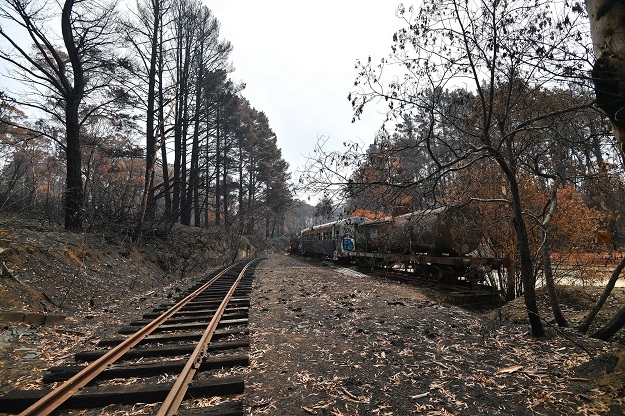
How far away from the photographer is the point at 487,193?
35.3ft

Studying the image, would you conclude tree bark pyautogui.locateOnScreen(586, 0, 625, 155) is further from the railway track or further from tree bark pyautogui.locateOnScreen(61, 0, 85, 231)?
tree bark pyautogui.locateOnScreen(61, 0, 85, 231)

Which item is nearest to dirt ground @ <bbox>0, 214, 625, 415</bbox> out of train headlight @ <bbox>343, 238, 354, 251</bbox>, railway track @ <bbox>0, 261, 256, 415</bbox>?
railway track @ <bbox>0, 261, 256, 415</bbox>

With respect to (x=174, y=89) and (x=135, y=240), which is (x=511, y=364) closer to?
(x=135, y=240)

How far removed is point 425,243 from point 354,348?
32.1ft

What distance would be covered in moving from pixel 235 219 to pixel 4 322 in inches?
1020

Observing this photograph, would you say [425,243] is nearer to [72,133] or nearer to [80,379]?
[80,379]

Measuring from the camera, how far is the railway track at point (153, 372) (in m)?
3.25

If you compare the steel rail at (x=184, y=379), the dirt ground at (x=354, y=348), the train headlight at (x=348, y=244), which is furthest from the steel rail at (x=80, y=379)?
the train headlight at (x=348, y=244)

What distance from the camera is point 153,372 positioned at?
160 inches

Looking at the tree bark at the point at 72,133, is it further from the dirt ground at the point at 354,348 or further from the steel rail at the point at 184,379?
the steel rail at the point at 184,379

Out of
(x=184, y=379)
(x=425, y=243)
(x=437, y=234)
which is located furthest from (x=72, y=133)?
(x=425, y=243)

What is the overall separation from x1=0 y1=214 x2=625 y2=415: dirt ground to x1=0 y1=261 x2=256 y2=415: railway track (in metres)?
0.31

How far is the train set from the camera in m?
10.7

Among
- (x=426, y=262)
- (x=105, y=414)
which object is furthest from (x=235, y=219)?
(x=105, y=414)
